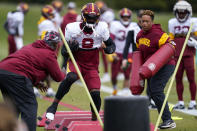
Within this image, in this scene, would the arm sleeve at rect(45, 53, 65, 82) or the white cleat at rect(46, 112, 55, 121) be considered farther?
the white cleat at rect(46, 112, 55, 121)

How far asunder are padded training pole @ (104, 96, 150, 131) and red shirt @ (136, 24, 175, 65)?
2140 mm

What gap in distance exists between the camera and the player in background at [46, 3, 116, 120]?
7.11m

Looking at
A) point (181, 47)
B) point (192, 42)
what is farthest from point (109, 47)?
point (192, 42)

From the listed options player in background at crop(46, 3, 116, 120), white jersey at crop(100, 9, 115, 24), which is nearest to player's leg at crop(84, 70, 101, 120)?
player in background at crop(46, 3, 116, 120)

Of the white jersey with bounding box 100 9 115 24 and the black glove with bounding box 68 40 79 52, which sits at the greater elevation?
the black glove with bounding box 68 40 79 52

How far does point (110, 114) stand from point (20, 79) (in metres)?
1.48

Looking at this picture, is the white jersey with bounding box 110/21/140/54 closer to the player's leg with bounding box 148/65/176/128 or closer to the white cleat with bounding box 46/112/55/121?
the player's leg with bounding box 148/65/176/128

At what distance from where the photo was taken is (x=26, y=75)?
615cm

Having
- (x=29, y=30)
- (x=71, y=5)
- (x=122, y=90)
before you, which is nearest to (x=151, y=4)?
(x=29, y=30)

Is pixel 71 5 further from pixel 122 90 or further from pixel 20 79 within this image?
pixel 20 79

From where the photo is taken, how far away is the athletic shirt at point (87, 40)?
7.21m

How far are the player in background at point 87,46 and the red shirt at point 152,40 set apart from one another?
1.55ft

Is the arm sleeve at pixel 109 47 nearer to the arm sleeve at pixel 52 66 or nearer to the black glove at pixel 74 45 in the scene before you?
the black glove at pixel 74 45

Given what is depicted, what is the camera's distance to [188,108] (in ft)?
30.6
